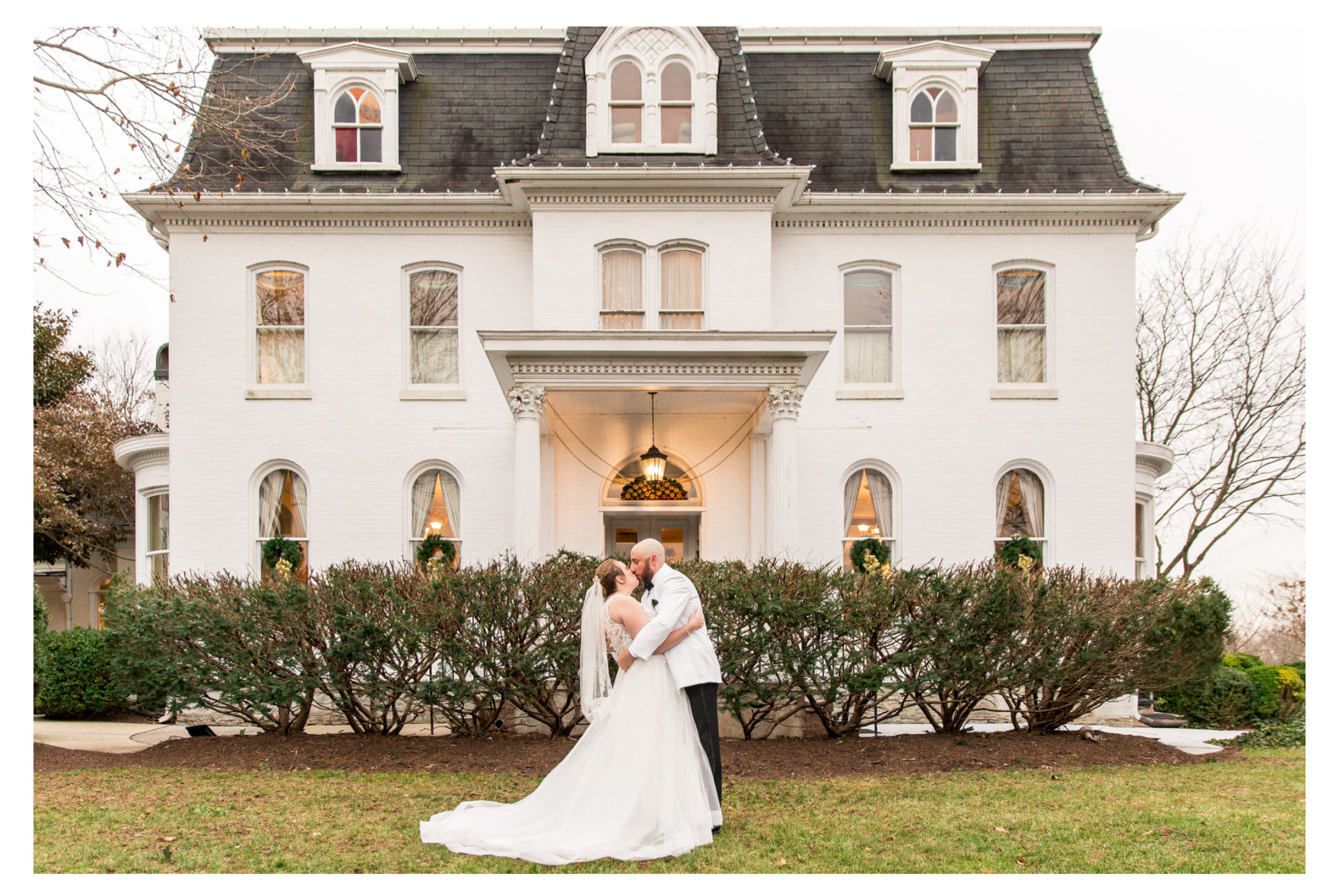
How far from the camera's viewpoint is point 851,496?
1496cm

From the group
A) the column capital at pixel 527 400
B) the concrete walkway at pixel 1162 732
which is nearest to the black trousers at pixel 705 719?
the concrete walkway at pixel 1162 732

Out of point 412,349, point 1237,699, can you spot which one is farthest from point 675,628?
point 1237,699

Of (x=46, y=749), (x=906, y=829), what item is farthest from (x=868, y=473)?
(x=46, y=749)

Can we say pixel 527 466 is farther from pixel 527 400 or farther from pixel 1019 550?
pixel 1019 550

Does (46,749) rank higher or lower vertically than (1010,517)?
lower

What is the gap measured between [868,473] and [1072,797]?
24.8 ft

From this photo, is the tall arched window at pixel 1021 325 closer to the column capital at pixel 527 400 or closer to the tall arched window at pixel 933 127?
the tall arched window at pixel 933 127

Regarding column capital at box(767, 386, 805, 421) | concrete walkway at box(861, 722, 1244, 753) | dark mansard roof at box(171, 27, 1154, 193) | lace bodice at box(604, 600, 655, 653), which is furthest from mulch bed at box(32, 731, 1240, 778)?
dark mansard roof at box(171, 27, 1154, 193)

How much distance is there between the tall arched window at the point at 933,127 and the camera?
1545 centimetres

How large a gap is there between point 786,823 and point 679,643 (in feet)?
5.03

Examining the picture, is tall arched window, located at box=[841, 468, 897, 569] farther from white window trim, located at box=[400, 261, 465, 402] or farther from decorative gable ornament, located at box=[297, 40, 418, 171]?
decorative gable ornament, located at box=[297, 40, 418, 171]

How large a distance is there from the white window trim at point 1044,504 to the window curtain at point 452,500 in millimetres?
7808

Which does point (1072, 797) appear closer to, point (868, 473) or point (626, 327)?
point (868, 473)

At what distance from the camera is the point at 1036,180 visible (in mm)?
15148
